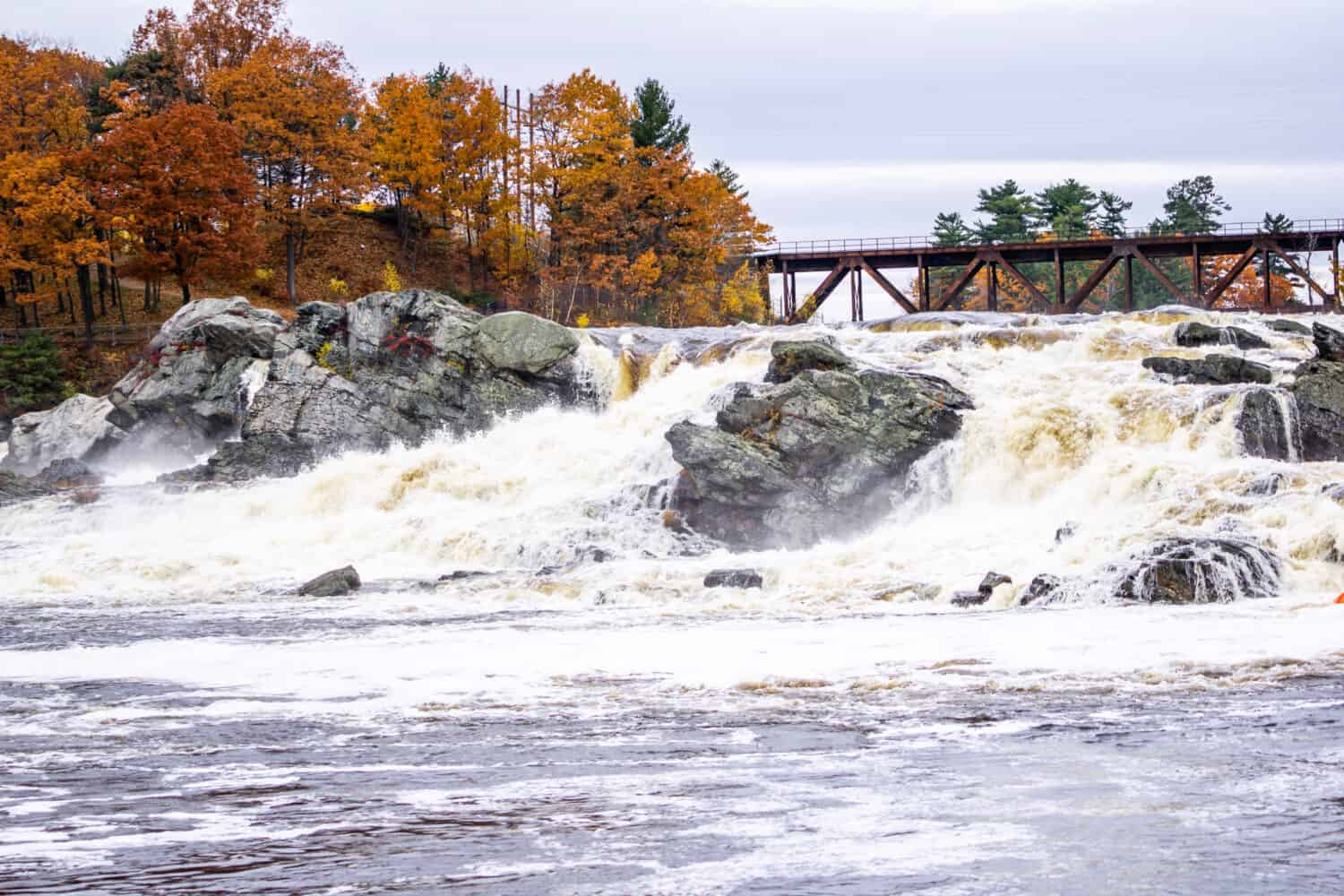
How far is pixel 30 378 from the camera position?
44.5 metres

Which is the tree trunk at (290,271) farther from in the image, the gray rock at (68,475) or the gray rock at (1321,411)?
the gray rock at (1321,411)

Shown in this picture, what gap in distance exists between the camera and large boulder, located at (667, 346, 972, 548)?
83.7ft

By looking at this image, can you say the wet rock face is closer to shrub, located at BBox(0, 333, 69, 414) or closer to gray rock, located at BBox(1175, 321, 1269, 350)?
gray rock, located at BBox(1175, 321, 1269, 350)

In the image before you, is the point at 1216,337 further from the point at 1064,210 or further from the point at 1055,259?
the point at 1064,210

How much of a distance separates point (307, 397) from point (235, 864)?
2988 cm

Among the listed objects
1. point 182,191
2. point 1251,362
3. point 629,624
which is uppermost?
point 182,191

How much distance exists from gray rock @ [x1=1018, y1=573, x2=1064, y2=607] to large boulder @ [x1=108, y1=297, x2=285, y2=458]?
26.5m

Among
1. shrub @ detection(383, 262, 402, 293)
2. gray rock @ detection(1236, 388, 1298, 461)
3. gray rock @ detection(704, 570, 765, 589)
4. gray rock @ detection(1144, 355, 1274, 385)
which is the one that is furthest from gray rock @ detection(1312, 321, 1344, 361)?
shrub @ detection(383, 262, 402, 293)

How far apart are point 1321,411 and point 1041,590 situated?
9.17 meters

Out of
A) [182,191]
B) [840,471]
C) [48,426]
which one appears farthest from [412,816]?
[182,191]

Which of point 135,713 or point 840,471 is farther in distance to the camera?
point 840,471

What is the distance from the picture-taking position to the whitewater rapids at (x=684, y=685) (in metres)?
7.19

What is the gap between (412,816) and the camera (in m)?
8.01

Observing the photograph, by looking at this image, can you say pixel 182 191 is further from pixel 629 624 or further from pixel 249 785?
pixel 249 785
